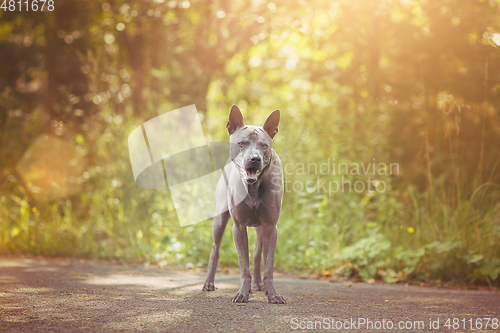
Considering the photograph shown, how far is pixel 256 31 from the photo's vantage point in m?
9.18

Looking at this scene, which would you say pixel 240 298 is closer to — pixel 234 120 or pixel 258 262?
pixel 258 262

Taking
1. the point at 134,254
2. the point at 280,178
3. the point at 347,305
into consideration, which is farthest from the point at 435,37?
the point at 134,254

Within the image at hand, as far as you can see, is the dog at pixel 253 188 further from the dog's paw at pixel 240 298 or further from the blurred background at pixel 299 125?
the blurred background at pixel 299 125

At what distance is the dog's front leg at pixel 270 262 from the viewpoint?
386cm

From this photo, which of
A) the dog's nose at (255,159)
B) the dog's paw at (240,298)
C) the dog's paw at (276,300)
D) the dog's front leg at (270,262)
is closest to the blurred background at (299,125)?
the dog's front leg at (270,262)

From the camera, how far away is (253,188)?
4008 mm

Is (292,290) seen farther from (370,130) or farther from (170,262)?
(370,130)

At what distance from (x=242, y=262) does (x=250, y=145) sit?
3.81ft

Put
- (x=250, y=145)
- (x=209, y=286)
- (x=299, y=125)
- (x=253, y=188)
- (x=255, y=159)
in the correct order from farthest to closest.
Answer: (x=299, y=125) → (x=209, y=286) → (x=253, y=188) → (x=250, y=145) → (x=255, y=159)

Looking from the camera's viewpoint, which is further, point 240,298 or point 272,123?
point 272,123

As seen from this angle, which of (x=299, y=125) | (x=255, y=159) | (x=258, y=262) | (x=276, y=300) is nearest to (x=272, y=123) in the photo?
(x=255, y=159)

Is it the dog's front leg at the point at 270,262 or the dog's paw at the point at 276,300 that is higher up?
the dog's front leg at the point at 270,262

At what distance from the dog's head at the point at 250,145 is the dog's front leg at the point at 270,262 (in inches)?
23.7

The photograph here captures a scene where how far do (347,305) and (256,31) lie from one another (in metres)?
6.75
